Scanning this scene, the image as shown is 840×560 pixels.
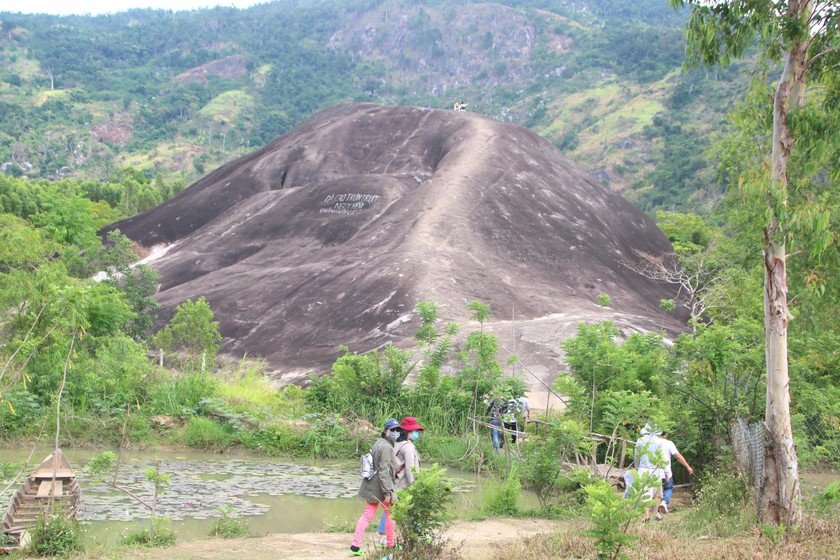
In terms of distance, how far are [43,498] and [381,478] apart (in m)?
3.13

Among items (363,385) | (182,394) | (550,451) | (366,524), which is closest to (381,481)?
(366,524)

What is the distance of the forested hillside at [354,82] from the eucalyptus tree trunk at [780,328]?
72060 millimetres

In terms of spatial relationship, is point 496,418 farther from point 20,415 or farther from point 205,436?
point 20,415

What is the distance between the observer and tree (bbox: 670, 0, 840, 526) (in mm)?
8391

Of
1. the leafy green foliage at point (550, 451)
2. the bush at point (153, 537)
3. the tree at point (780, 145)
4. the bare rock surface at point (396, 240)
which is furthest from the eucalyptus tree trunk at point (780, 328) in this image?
the bare rock surface at point (396, 240)

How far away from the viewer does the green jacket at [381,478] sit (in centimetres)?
861

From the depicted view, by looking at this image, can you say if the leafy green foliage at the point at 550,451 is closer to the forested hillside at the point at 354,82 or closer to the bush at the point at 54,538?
the bush at the point at 54,538

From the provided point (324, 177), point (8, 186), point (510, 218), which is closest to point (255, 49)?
point (8, 186)

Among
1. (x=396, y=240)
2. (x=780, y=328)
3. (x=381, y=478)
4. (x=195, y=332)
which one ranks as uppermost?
(x=396, y=240)

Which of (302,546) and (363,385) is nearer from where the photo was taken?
(302,546)

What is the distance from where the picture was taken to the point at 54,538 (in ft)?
25.6

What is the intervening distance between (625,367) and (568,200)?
2592 centimetres

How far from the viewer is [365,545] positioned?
30.0 feet

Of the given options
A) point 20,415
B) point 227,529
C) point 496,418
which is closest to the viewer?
point 227,529
